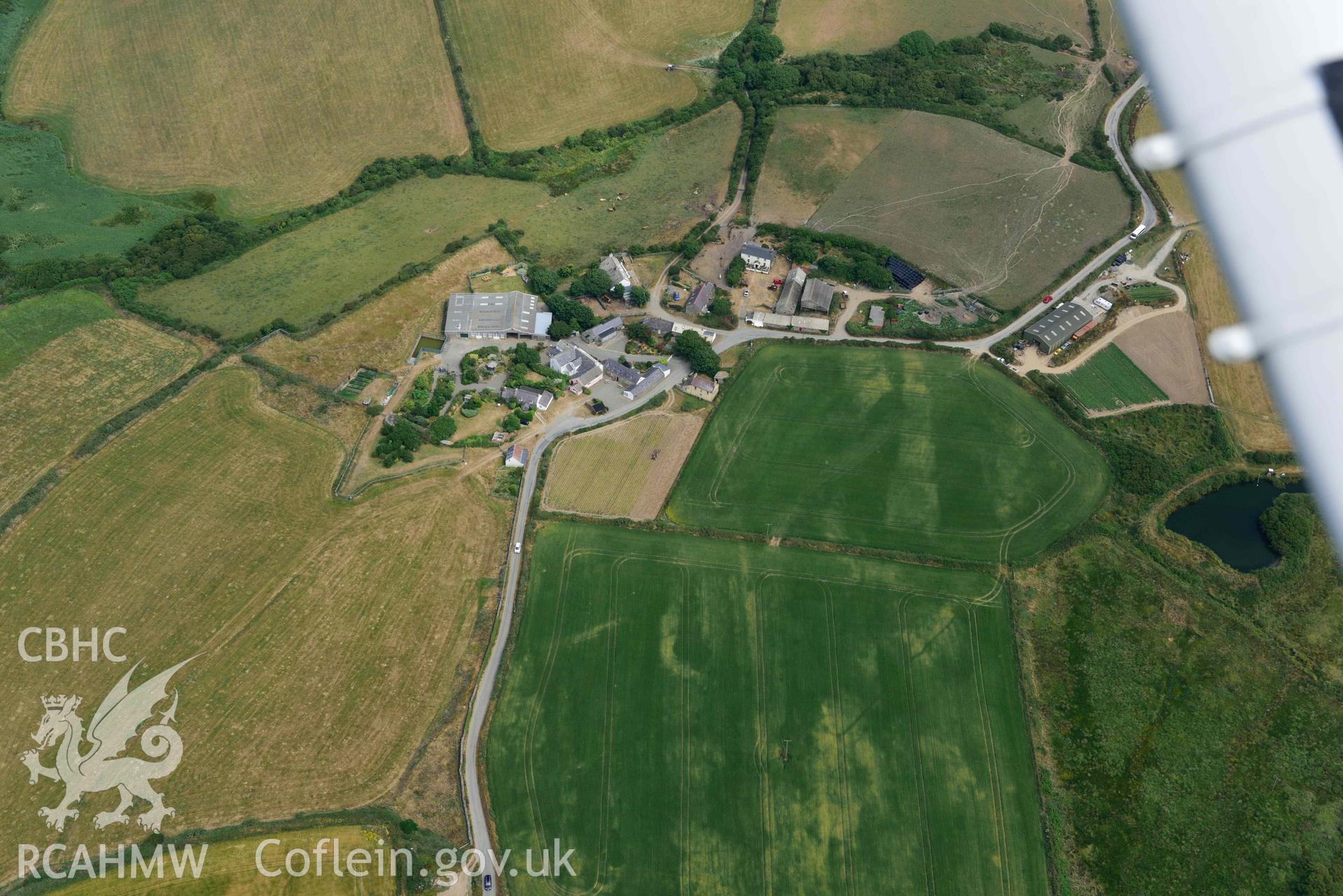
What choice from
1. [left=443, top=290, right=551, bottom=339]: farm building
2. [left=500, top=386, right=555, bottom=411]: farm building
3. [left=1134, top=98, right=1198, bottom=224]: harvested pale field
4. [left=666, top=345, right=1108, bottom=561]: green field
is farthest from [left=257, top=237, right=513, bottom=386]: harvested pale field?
[left=1134, top=98, right=1198, bottom=224]: harvested pale field

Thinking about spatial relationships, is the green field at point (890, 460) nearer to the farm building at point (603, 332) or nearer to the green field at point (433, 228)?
the farm building at point (603, 332)

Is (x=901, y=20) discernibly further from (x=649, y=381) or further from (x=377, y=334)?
(x=377, y=334)

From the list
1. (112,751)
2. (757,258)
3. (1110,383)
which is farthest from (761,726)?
(757,258)

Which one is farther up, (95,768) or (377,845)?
(95,768)

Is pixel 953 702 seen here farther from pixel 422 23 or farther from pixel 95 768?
pixel 422 23

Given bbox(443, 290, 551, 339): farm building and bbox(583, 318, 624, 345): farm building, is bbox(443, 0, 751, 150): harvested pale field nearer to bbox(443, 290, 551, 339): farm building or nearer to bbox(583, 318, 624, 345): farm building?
bbox(443, 290, 551, 339): farm building

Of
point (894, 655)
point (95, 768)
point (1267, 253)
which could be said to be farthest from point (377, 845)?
point (1267, 253)
